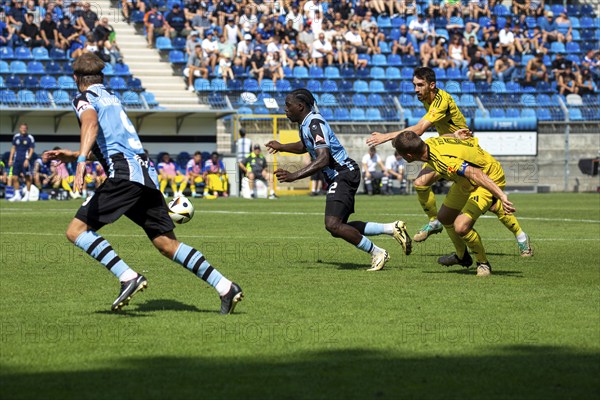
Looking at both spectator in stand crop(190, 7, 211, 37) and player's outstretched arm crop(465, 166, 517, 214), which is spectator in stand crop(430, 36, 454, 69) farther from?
player's outstretched arm crop(465, 166, 517, 214)

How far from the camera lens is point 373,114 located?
115 ft

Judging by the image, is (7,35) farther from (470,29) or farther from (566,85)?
(566,85)

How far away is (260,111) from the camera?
34.3 m

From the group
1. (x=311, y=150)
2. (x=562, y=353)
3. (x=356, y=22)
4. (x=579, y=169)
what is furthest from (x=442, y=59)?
(x=562, y=353)

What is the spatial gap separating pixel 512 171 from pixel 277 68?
8.96 metres

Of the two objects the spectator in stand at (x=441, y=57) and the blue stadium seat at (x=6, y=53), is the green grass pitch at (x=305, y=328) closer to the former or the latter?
the blue stadium seat at (x=6, y=53)

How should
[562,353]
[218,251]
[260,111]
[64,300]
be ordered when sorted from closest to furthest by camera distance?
1. [562,353]
2. [64,300]
3. [218,251]
4. [260,111]

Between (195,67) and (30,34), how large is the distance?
5495 mm

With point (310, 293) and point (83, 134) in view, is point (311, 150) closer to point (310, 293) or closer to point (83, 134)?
point (310, 293)

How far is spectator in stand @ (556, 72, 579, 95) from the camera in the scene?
3784 cm

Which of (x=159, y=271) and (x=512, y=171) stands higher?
(x=159, y=271)

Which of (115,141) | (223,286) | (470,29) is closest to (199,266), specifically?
(223,286)

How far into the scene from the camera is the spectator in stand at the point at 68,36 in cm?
3281

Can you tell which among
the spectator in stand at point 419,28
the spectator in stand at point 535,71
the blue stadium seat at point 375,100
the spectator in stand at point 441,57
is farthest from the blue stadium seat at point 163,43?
the spectator in stand at point 535,71
